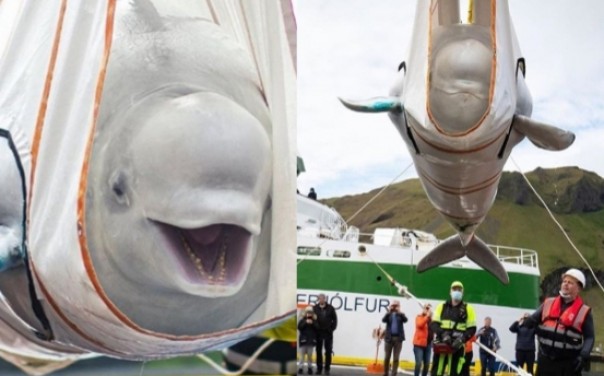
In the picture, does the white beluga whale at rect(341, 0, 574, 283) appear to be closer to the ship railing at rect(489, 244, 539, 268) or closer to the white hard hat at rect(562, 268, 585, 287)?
the white hard hat at rect(562, 268, 585, 287)

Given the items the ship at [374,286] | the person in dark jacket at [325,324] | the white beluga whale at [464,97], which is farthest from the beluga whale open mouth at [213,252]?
the ship at [374,286]

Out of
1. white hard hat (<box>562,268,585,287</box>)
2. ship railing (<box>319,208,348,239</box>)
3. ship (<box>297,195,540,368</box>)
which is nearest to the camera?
white hard hat (<box>562,268,585,287</box>)

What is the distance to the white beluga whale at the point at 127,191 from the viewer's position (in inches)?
69.3

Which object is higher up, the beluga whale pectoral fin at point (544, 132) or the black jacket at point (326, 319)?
the beluga whale pectoral fin at point (544, 132)

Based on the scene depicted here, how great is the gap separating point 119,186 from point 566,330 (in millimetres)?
3789

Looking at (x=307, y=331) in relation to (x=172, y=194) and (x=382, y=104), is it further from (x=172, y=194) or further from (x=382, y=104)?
(x=172, y=194)

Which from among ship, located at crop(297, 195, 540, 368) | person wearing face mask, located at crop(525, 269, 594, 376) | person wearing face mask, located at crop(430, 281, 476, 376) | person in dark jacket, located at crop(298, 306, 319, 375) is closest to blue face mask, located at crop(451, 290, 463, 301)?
person wearing face mask, located at crop(430, 281, 476, 376)

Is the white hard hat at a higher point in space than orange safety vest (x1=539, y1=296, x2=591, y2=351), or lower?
higher

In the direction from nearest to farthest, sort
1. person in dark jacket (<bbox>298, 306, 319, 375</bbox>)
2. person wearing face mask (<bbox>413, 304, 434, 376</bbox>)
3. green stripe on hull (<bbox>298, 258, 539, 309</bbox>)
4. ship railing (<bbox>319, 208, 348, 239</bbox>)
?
person wearing face mask (<bbox>413, 304, 434, 376</bbox>)
person in dark jacket (<bbox>298, 306, 319, 375</bbox>)
green stripe on hull (<bbox>298, 258, 539, 309</bbox>)
ship railing (<bbox>319, 208, 348, 239</bbox>)

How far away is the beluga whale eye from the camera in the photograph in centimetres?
180

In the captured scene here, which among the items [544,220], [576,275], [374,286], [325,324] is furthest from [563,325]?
[544,220]

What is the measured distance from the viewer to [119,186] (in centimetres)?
181

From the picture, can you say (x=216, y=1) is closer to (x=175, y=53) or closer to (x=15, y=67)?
(x=175, y=53)

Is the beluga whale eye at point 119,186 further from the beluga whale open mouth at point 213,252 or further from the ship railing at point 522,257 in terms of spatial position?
the ship railing at point 522,257
